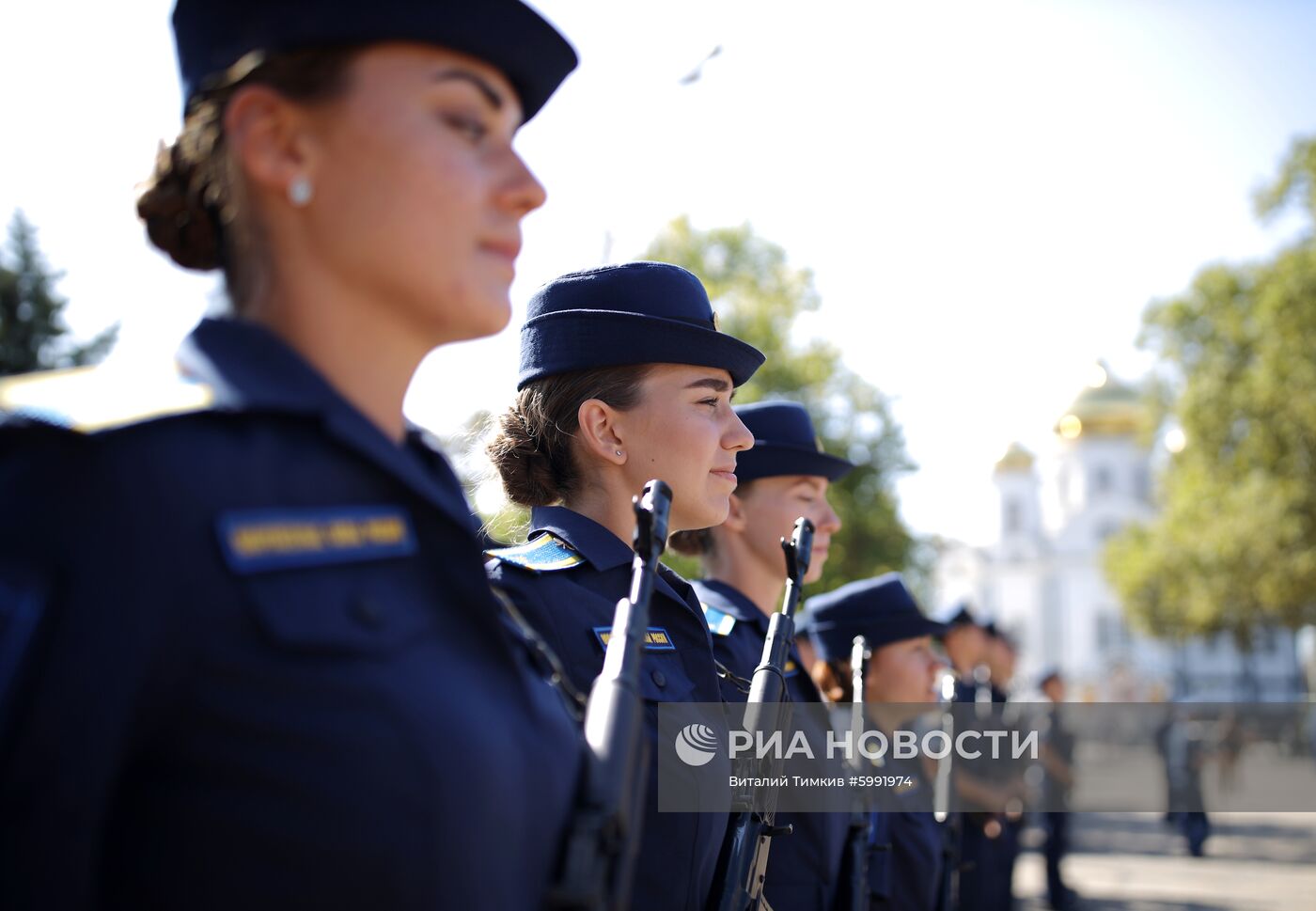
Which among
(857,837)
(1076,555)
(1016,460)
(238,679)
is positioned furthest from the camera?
(1016,460)

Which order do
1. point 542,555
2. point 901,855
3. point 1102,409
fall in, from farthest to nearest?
point 1102,409 → point 901,855 → point 542,555

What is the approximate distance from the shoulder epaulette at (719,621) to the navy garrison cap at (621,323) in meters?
0.86

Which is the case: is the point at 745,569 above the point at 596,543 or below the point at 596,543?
above

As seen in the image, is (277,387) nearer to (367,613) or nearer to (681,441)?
(367,613)

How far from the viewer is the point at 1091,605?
7681cm

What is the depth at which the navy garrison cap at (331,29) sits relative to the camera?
1.57 metres

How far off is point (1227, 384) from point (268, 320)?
27.1m

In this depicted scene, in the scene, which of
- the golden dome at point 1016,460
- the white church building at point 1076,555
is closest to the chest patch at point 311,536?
the white church building at point 1076,555

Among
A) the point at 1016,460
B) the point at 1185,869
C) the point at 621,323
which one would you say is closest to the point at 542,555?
the point at 621,323

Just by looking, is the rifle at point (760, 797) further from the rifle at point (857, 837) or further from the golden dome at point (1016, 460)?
the golden dome at point (1016, 460)

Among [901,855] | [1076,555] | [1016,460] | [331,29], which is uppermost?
[1016,460]

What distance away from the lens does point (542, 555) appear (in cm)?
271

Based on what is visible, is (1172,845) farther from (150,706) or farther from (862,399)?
(150,706)

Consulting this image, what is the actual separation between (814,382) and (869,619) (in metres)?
18.6
